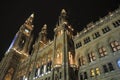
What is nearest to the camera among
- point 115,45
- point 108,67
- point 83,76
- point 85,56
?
point 108,67

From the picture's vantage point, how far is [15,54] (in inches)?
2530

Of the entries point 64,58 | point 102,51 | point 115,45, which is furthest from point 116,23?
point 64,58

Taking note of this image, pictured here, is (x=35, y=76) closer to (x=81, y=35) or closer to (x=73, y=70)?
(x=73, y=70)

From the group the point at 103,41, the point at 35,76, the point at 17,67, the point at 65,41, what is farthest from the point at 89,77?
the point at 17,67

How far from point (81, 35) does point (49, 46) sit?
13310mm

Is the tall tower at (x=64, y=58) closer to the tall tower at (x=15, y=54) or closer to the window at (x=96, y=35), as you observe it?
the window at (x=96, y=35)

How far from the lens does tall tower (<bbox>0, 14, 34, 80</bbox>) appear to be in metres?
58.0

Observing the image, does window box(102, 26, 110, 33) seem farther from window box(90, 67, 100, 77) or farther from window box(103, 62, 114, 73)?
window box(90, 67, 100, 77)

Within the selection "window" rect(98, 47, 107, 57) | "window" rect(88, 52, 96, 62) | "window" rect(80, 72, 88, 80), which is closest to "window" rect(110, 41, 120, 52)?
"window" rect(98, 47, 107, 57)

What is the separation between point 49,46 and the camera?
161 feet

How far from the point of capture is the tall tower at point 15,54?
190ft

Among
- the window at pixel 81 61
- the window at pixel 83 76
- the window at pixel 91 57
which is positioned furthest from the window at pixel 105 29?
the window at pixel 83 76

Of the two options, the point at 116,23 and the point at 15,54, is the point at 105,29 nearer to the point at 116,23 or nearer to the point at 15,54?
the point at 116,23

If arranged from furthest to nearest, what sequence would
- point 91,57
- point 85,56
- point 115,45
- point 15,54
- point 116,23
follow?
point 15,54 < point 85,56 < point 91,57 < point 116,23 < point 115,45
